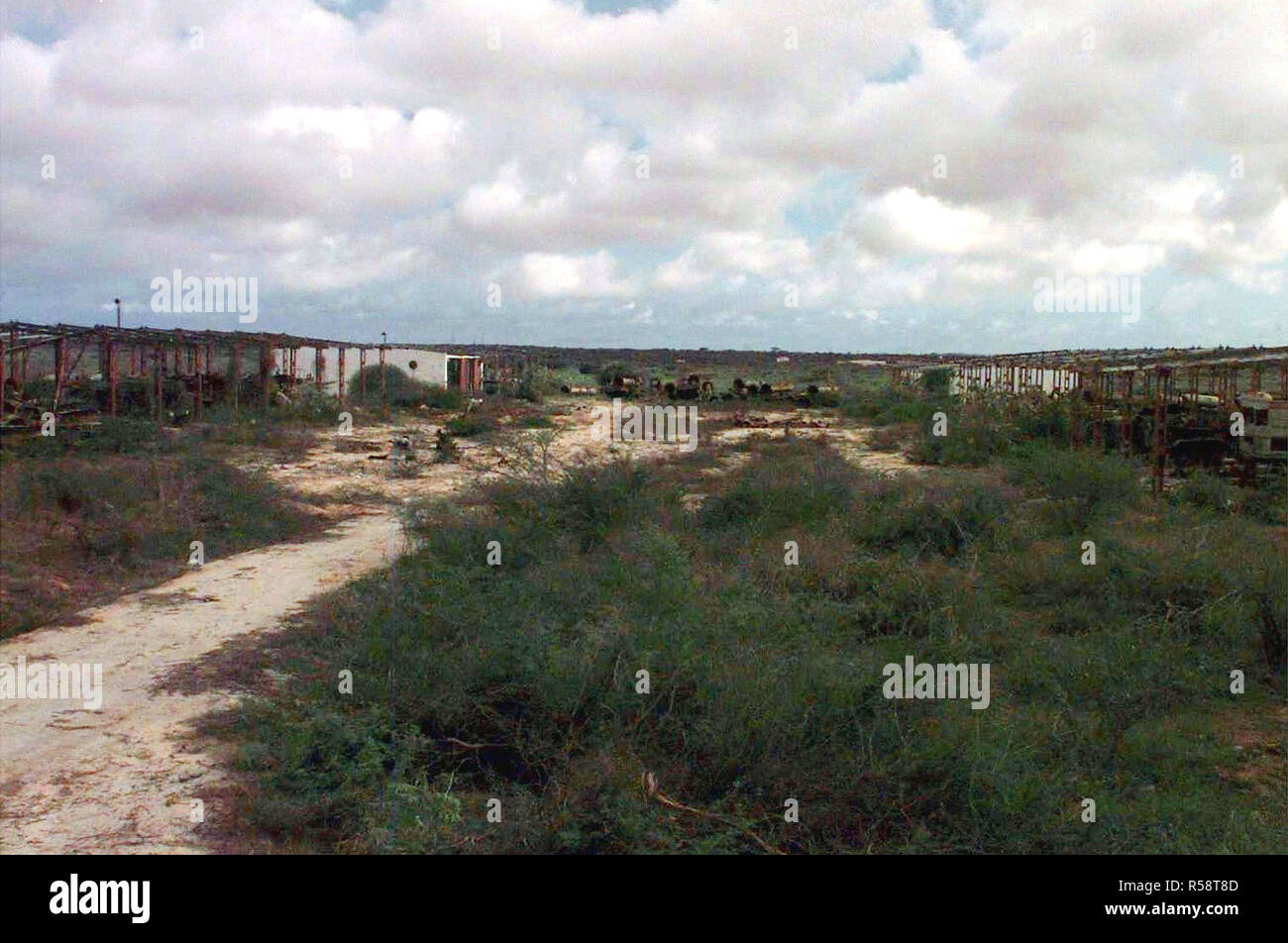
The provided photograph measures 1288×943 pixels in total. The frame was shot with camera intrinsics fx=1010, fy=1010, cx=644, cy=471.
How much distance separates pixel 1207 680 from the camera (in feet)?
24.2

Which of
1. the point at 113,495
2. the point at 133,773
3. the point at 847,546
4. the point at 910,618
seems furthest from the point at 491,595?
the point at 113,495

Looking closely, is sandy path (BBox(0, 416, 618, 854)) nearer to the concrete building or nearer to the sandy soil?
the sandy soil

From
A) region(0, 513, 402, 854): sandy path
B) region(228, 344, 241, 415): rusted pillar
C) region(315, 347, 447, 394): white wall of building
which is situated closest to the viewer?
region(0, 513, 402, 854): sandy path

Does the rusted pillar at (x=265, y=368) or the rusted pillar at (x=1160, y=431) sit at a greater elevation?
the rusted pillar at (x=265, y=368)

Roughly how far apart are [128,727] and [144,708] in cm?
36

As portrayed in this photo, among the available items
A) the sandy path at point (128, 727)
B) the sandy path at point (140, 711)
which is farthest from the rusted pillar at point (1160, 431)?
the sandy path at point (128, 727)

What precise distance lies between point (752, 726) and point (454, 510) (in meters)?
6.82

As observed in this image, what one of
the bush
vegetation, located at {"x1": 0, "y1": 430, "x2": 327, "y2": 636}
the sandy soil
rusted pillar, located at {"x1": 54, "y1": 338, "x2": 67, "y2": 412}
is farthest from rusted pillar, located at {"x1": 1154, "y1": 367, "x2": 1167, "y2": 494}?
rusted pillar, located at {"x1": 54, "y1": 338, "x2": 67, "y2": 412}

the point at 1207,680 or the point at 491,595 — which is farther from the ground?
the point at 491,595

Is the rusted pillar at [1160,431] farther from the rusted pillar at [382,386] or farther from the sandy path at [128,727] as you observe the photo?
the rusted pillar at [382,386]

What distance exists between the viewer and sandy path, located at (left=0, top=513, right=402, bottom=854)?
483 cm

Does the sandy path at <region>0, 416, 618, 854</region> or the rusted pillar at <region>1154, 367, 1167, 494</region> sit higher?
the rusted pillar at <region>1154, 367, 1167, 494</region>

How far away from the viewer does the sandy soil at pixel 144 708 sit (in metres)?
4.87

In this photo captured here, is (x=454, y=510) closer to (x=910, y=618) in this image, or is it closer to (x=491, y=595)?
(x=491, y=595)
